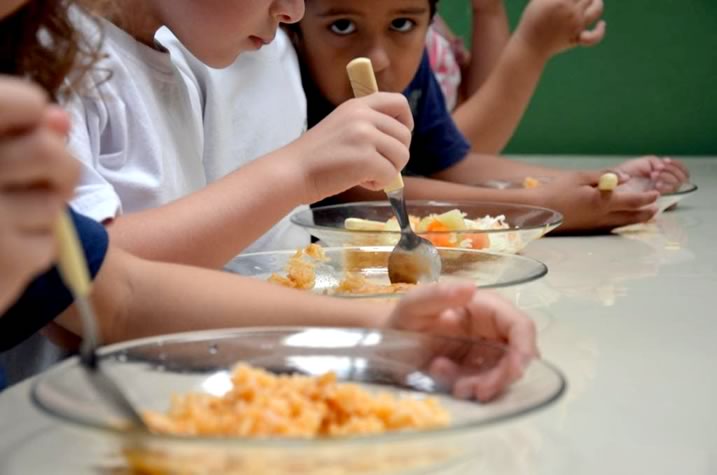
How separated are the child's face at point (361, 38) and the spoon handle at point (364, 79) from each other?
1.42ft

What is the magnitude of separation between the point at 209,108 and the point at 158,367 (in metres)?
0.71

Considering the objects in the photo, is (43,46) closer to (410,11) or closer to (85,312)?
(85,312)

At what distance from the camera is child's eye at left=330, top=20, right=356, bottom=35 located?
1386 millimetres

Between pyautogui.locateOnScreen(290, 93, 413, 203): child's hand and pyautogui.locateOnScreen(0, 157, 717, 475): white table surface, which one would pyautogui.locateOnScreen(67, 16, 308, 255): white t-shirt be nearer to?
pyautogui.locateOnScreen(290, 93, 413, 203): child's hand

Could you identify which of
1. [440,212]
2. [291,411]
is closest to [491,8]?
[440,212]

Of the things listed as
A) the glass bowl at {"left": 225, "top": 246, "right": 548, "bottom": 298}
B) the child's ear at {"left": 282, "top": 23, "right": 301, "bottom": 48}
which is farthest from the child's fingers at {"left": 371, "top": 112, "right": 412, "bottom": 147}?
the child's ear at {"left": 282, "top": 23, "right": 301, "bottom": 48}

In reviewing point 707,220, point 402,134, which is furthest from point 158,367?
point 707,220

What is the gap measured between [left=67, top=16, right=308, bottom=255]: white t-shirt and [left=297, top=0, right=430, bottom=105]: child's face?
0.08 meters

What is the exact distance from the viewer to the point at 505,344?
604 mm

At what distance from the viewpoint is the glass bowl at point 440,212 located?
3.41ft

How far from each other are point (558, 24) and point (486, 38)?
1.83 feet

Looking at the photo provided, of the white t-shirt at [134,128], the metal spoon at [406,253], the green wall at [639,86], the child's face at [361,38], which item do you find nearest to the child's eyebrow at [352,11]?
the child's face at [361,38]

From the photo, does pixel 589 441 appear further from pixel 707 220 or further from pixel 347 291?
pixel 707 220

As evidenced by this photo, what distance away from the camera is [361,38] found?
1394 mm
